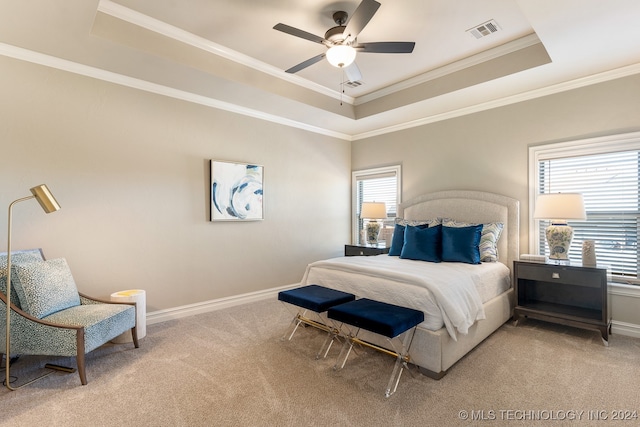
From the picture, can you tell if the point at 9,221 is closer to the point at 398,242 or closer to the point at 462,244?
the point at 398,242

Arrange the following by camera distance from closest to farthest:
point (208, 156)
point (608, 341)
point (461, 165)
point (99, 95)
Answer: point (608, 341) → point (99, 95) → point (208, 156) → point (461, 165)

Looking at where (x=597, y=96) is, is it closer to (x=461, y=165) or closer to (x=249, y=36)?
(x=461, y=165)

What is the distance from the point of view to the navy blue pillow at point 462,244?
3637mm

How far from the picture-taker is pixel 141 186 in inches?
143

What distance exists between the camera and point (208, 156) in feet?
13.7

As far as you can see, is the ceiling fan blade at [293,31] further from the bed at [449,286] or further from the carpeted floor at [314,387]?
the carpeted floor at [314,387]

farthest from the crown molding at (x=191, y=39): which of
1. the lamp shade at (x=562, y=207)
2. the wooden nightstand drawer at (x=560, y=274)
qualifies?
the wooden nightstand drawer at (x=560, y=274)

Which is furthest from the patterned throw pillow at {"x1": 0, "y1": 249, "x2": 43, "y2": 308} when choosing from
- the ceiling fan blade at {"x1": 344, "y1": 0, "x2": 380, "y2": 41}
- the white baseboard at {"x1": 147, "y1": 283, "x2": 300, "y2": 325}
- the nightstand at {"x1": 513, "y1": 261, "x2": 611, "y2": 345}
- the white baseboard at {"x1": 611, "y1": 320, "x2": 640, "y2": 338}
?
the white baseboard at {"x1": 611, "y1": 320, "x2": 640, "y2": 338}

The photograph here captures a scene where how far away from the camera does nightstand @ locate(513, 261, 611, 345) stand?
3.11m

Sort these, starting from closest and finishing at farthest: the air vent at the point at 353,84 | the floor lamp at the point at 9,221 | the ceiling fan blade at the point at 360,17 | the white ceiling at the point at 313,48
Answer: the ceiling fan blade at the point at 360,17, the floor lamp at the point at 9,221, the white ceiling at the point at 313,48, the air vent at the point at 353,84

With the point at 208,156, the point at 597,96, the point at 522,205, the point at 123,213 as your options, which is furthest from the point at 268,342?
the point at 597,96

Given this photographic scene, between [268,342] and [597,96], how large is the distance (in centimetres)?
426

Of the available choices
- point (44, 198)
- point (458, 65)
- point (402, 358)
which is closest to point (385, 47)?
point (458, 65)

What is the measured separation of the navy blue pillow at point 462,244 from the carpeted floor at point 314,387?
87 centimetres
